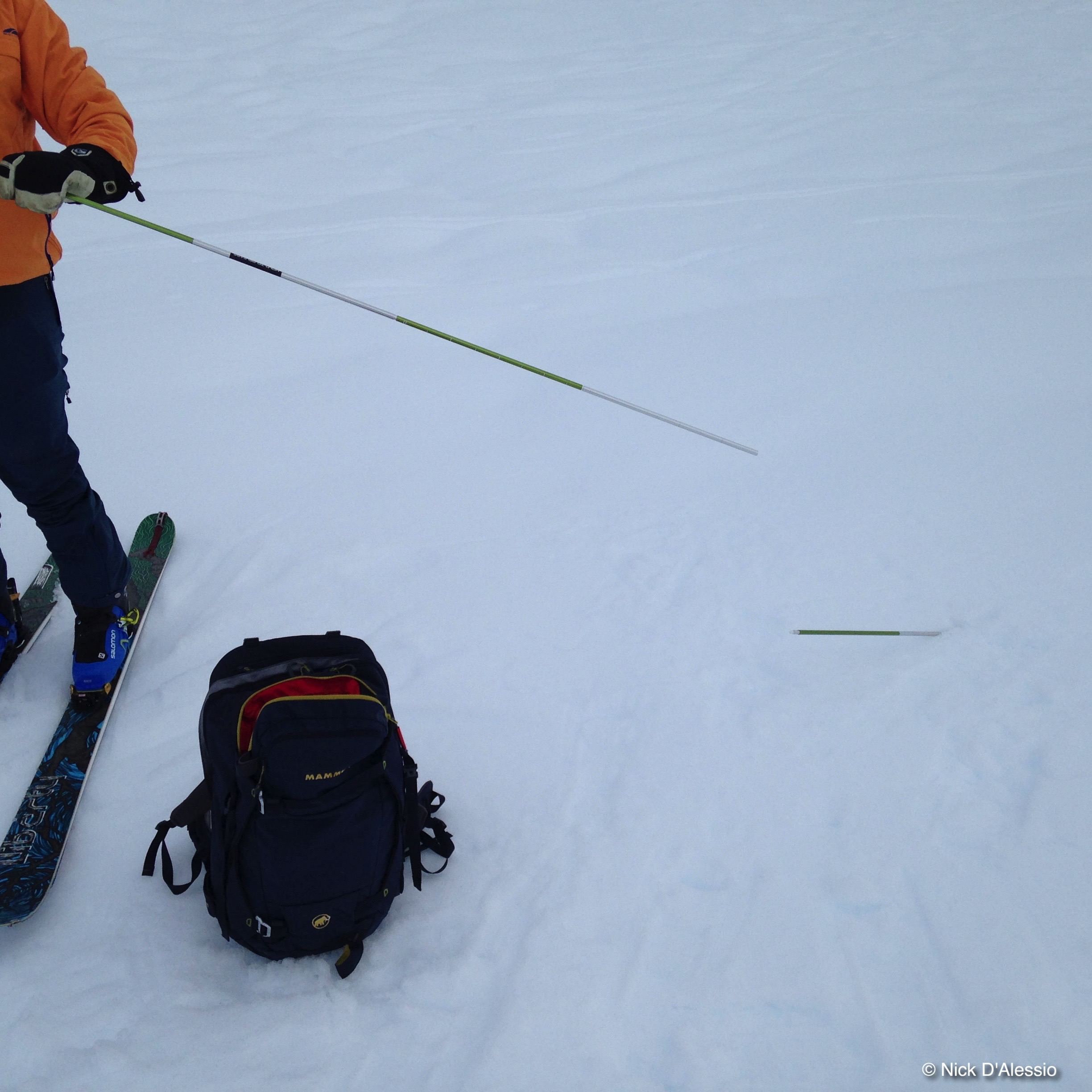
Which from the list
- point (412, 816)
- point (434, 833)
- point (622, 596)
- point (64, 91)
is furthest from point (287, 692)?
point (64, 91)

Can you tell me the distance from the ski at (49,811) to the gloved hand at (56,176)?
1261 mm

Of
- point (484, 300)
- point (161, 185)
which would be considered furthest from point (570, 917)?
point (161, 185)

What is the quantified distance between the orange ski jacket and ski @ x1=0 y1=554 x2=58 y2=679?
42.6 inches

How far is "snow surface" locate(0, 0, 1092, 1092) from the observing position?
1.54 metres

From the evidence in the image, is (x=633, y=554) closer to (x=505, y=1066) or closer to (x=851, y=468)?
(x=851, y=468)

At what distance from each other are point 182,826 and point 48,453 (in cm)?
101

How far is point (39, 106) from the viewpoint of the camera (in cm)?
185

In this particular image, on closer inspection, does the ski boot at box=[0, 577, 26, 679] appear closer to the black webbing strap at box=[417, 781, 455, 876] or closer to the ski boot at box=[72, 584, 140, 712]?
the ski boot at box=[72, 584, 140, 712]

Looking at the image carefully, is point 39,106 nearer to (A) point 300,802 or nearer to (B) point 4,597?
(B) point 4,597

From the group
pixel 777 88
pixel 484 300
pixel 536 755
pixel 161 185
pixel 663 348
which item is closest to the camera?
pixel 536 755

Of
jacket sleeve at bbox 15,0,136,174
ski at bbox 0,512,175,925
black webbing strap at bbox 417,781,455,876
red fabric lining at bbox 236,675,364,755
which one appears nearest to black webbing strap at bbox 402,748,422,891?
black webbing strap at bbox 417,781,455,876

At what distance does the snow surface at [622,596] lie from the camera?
1535 mm

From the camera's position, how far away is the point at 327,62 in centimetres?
873

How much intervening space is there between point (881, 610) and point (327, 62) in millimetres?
8925
